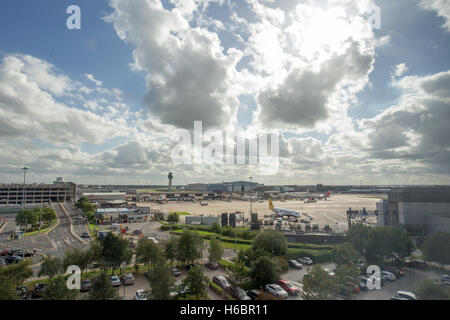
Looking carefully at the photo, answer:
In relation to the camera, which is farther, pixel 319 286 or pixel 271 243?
pixel 271 243

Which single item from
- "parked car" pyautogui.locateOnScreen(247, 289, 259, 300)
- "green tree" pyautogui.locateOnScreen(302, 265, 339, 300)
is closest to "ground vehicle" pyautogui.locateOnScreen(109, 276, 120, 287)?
"parked car" pyautogui.locateOnScreen(247, 289, 259, 300)

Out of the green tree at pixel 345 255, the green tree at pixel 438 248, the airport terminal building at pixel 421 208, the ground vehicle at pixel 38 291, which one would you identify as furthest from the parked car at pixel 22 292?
the airport terminal building at pixel 421 208

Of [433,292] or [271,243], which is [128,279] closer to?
[271,243]

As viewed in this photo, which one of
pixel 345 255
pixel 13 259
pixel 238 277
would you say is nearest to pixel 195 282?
pixel 238 277

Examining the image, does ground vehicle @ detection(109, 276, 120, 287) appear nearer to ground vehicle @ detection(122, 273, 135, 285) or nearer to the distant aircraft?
ground vehicle @ detection(122, 273, 135, 285)

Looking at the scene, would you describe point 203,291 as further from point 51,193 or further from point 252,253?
point 51,193

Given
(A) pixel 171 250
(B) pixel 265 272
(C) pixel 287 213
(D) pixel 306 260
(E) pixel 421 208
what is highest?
(E) pixel 421 208

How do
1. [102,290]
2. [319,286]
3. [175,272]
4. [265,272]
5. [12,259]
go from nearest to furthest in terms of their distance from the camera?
[102,290]
[319,286]
[265,272]
[175,272]
[12,259]

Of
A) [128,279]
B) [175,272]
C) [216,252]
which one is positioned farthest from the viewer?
[216,252]
